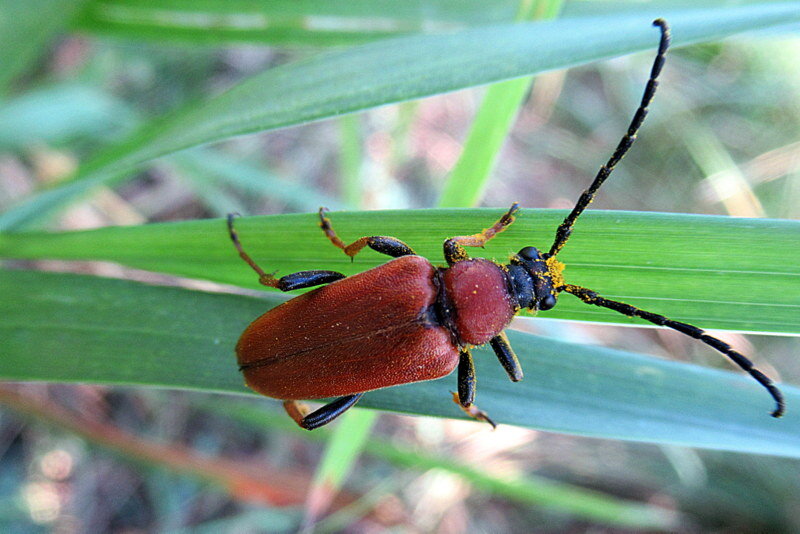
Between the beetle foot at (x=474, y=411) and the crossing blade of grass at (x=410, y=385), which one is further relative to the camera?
the beetle foot at (x=474, y=411)

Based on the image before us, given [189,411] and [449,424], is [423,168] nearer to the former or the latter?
[449,424]

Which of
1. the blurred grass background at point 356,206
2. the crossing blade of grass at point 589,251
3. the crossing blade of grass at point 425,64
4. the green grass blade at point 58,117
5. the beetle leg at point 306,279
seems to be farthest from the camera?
the blurred grass background at point 356,206

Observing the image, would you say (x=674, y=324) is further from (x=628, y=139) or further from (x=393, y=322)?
(x=393, y=322)

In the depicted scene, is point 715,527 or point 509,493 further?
point 715,527

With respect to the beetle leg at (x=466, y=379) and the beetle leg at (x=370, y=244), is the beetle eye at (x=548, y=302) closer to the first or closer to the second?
the beetle leg at (x=466, y=379)

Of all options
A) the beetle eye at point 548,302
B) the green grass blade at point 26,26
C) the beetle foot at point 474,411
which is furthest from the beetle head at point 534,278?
the green grass blade at point 26,26

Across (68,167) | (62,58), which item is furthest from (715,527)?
(62,58)

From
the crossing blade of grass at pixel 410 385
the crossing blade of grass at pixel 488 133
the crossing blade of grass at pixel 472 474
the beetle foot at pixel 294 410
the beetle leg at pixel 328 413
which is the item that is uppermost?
the crossing blade of grass at pixel 488 133
